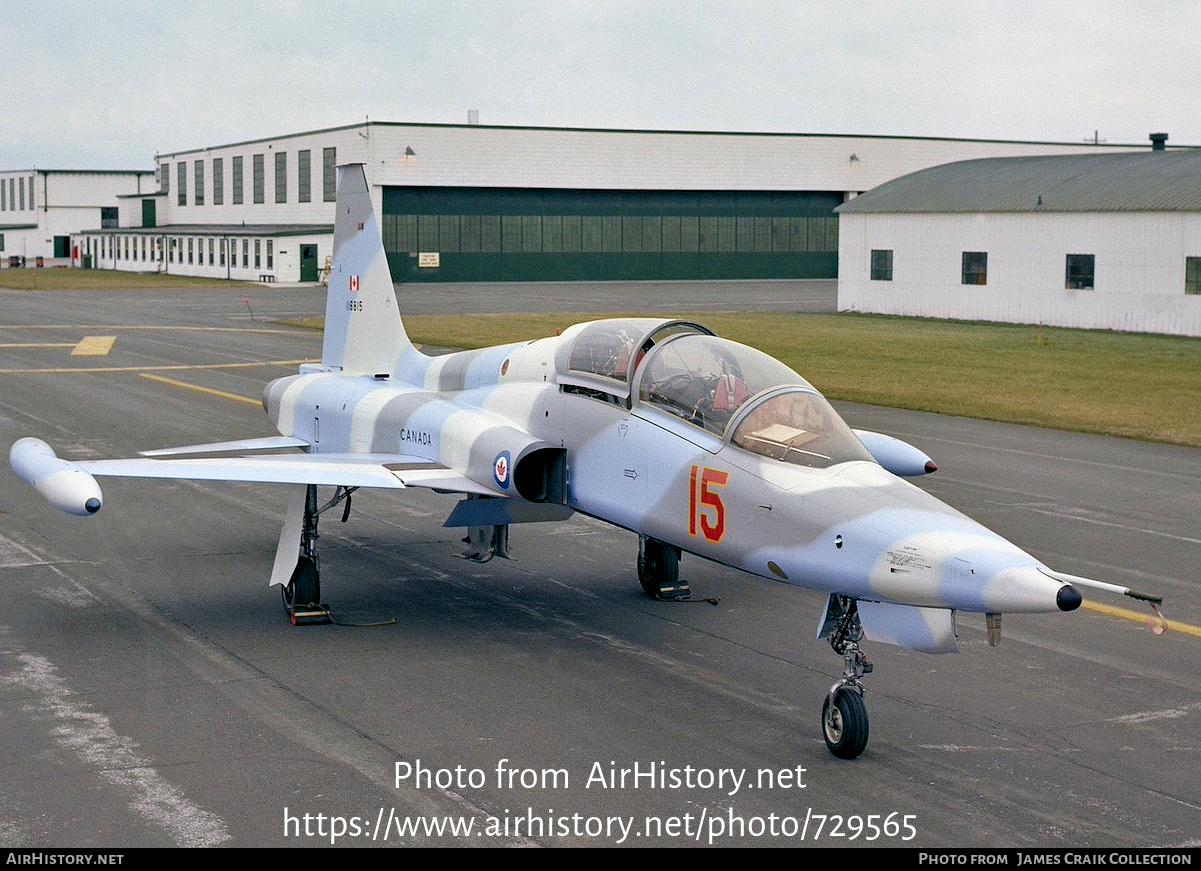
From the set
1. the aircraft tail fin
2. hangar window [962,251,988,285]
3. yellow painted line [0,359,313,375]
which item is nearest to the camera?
the aircraft tail fin

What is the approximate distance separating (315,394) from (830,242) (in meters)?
92.3

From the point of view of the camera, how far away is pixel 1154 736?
34.5 feet

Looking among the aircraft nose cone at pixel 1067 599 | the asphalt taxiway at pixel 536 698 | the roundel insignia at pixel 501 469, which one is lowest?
the asphalt taxiway at pixel 536 698

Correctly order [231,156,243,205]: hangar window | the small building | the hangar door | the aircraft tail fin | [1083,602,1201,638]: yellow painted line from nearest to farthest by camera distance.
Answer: [1083,602,1201,638]: yellow painted line < the aircraft tail fin < the hangar door < [231,156,243,205]: hangar window < the small building

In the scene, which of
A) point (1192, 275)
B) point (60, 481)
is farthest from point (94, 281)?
point (60, 481)

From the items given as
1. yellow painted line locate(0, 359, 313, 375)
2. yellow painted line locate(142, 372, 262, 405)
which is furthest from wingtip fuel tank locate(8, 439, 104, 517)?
yellow painted line locate(0, 359, 313, 375)

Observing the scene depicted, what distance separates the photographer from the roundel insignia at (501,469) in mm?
13008

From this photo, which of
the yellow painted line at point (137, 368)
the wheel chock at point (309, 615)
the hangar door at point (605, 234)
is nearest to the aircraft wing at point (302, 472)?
the wheel chock at point (309, 615)

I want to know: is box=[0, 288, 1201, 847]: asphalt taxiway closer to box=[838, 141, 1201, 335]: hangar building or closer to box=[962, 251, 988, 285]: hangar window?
box=[838, 141, 1201, 335]: hangar building

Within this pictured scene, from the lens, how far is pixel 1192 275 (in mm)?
48406

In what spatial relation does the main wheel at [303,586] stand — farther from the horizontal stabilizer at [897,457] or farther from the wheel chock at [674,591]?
the horizontal stabilizer at [897,457]

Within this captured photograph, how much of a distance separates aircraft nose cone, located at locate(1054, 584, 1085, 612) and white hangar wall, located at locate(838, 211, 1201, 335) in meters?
43.2

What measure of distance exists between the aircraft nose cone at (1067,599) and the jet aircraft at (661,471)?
0.05 feet

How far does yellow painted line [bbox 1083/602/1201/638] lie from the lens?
528 inches
